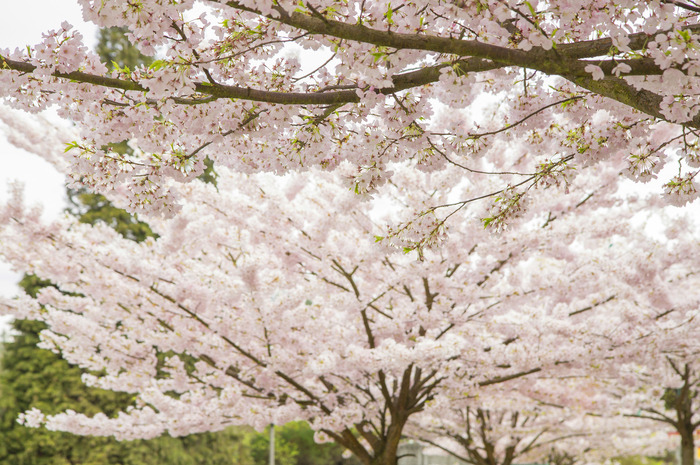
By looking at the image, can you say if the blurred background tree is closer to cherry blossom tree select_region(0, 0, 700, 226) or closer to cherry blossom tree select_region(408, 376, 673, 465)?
cherry blossom tree select_region(408, 376, 673, 465)

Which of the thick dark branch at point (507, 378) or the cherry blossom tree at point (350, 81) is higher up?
the cherry blossom tree at point (350, 81)

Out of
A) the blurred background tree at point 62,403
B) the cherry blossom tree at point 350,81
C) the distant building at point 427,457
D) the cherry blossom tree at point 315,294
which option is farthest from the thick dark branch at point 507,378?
the distant building at point 427,457

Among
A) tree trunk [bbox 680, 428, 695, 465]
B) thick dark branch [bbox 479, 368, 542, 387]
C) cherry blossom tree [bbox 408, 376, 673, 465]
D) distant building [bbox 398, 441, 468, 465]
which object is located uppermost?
thick dark branch [bbox 479, 368, 542, 387]

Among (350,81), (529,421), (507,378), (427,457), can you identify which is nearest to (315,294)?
(507,378)

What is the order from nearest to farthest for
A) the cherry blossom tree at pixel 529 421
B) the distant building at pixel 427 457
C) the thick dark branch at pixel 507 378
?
the thick dark branch at pixel 507 378 < the cherry blossom tree at pixel 529 421 < the distant building at pixel 427 457

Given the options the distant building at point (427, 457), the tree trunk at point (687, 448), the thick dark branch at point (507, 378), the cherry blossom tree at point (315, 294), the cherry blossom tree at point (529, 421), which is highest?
the cherry blossom tree at point (315, 294)

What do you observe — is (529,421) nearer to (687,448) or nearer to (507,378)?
(687,448)

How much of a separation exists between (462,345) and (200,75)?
4.10 metres

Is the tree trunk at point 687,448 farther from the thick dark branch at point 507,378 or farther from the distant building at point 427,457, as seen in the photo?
the distant building at point 427,457

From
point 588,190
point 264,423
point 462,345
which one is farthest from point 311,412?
point 588,190

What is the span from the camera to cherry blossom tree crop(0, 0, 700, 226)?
254 cm

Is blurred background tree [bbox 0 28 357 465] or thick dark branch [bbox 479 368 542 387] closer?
thick dark branch [bbox 479 368 542 387]

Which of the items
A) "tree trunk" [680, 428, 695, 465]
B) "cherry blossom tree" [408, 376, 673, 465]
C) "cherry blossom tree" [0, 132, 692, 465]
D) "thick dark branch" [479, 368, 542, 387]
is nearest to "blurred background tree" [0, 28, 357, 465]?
"cherry blossom tree" [0, 132, 692, 465]

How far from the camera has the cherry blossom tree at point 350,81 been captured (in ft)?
8.32
